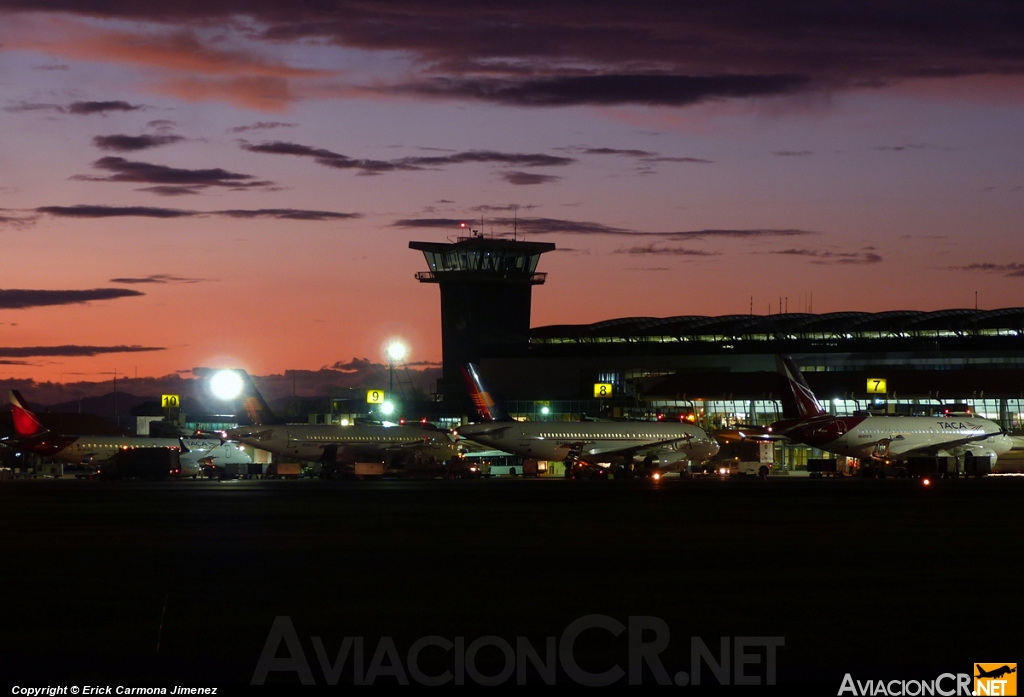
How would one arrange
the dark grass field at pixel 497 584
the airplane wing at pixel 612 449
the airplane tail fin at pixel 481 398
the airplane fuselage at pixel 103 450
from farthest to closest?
the airplane tail fin at pixel 481 398
the airplane fuselage at pixel 103 450
the airplane wing at pixel 612 449
the dark grass field at pixel 497 584

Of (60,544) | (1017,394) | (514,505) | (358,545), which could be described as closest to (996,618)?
(358,545)

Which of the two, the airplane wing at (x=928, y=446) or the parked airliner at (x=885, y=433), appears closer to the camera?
the parked airliner at (x=885, y=433)

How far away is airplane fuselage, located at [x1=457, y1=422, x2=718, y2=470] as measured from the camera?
89.7 m

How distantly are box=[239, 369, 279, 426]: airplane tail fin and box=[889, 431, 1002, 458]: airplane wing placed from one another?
50517mm

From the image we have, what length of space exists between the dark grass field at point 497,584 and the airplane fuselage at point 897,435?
45.9 meters

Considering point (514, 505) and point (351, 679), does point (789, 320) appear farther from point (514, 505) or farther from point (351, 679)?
point (351, 679)

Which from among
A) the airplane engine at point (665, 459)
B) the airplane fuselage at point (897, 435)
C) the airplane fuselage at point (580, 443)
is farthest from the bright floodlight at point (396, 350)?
the airplane fuselage at point (897, 435)

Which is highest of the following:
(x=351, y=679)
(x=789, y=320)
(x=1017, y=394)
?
(x=789, y=320)

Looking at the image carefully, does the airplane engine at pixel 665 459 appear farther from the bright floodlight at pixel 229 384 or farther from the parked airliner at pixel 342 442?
the bright floodlight at pixel 229 384

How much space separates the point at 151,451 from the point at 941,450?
56.7 metres

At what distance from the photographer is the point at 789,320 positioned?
536ft

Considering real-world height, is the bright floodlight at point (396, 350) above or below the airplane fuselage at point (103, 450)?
above

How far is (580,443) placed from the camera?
90250 millimetres

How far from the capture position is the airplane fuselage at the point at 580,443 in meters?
89.7
